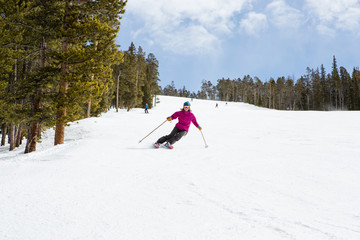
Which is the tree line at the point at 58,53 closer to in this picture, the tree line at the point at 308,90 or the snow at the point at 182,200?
the snow at the point at 182,200

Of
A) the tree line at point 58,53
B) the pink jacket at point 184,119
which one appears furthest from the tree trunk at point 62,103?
the pink jacket at point 184,119

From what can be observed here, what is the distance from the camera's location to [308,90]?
79188mm

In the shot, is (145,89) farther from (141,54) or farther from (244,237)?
(244,237)

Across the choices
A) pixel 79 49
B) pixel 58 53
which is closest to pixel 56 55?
pixel 58 53

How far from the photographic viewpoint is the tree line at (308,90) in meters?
65.6

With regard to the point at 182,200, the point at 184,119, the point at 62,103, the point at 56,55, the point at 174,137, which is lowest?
the point at 182,200

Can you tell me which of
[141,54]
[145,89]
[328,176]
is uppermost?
[141,54]

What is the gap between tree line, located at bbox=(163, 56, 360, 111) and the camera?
2584 inches

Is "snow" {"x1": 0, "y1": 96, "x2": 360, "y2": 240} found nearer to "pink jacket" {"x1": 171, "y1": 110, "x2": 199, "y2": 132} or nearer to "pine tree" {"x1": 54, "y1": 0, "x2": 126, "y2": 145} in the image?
"pink jacket" {"x1": 171, "y1": 110, "x2": 199, "y2": 132}

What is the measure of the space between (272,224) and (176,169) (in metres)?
2.39

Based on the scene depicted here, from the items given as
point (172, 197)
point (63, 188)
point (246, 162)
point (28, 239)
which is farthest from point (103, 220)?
point (246, 162)

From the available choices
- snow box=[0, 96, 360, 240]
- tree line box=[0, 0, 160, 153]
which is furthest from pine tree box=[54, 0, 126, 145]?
snow box=[0, 96, 360, 240]

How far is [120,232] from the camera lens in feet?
6.57

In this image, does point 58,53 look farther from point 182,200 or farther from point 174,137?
point 182,200
